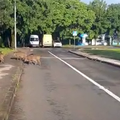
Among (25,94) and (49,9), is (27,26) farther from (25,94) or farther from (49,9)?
(25,94)

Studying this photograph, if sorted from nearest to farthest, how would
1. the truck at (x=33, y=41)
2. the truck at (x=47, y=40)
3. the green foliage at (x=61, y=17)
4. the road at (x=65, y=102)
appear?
the road at (x=65, y=102), the green foliage at (x=61, y=17), the truck at (x=47, y=40), the truck at (x=33, y=41)

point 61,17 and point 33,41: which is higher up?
point 61,17

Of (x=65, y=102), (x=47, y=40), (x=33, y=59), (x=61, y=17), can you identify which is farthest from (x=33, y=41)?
(x=65, y=102)

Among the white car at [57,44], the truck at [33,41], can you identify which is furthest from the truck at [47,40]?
the truck at [33,41]

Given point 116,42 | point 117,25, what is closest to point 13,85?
point 117,25

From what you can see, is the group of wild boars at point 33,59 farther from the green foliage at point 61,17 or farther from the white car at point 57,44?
the white car at point 57,44

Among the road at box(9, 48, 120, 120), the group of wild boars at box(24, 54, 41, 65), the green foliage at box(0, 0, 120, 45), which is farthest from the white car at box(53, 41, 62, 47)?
the road at box(9, 48, 120, 120)

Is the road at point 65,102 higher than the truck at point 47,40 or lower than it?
lower

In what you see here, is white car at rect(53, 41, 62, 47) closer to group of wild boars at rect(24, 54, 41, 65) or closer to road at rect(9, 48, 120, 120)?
group of wild boars at rect(24, 54, 41, 65)

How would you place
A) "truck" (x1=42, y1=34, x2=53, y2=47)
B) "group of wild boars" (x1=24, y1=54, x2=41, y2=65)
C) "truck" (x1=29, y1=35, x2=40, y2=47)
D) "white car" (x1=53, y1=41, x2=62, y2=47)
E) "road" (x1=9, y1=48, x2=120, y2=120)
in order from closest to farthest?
"road" (x1=9, y1=48, x2=120, y2=120) < "group of wild boars" (x1=24, y1=54, x2=41, y2=65) < "truck" (x1=42, y1=34, x2=53, y2=47) < "white car" (x1=53, y1=41, x2=62, y2=47) < "truck" (x1=29, y1=35, x2=40, y2=47)

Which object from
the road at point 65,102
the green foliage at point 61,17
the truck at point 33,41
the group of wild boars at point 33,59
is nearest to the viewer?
the road at point 65,102

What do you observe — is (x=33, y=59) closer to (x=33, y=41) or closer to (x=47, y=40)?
(x=47, y=40)

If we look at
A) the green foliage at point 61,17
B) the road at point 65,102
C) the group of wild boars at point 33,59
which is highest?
the green foliage at point 61,17

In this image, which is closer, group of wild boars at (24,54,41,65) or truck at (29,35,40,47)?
group of wild boars at (24,54,41,65)
